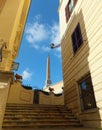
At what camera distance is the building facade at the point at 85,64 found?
502cm

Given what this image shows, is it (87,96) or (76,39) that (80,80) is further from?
(76,39)

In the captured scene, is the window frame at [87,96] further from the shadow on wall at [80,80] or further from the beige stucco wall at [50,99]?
the beige stucco wall at [50,99]

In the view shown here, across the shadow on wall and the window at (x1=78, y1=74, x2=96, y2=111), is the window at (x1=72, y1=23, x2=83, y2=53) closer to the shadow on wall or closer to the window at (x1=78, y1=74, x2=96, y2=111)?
the shadow on wall

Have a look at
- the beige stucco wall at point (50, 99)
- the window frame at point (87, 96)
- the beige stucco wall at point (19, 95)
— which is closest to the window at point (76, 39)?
the window frame at point (87, 96)

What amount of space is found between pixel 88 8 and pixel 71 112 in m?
4.97

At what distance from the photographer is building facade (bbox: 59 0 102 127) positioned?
5016mm

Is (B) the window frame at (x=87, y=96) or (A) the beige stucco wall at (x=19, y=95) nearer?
(B) the window frame at (x=87, y=96)

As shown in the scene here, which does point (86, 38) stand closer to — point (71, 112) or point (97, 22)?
point (97, 22)

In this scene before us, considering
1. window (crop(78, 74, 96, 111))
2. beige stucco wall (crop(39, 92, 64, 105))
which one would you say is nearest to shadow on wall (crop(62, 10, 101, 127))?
window (crop(78, 74, 96, 111))

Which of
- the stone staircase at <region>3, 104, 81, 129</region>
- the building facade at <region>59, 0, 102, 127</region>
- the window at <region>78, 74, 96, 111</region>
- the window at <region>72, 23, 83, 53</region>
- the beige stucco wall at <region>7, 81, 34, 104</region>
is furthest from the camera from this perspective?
the beige stucco wall at <region>7, 81, 34, 104</region>

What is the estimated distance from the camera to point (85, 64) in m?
5.95

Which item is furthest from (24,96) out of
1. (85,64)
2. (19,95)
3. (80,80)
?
(85,64)

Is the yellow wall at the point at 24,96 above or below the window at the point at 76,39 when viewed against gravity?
below

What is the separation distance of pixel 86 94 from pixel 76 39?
2871 millimetres
